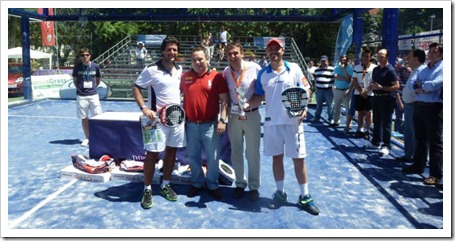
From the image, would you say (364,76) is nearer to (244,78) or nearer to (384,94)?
(384,94)

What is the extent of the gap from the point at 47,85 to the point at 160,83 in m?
13.6

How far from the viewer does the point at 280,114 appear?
4285 mm

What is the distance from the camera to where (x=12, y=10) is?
40.0 feet

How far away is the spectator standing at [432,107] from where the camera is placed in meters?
5.11

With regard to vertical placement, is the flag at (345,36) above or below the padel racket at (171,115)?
above

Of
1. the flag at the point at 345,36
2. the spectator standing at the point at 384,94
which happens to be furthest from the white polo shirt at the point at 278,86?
the flag at the point at 345,36

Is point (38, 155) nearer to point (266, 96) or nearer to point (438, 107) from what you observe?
point (266, 96)

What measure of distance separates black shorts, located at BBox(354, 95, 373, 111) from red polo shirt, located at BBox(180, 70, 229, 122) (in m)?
4.52

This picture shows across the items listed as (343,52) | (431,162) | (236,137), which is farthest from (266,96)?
(343,52)

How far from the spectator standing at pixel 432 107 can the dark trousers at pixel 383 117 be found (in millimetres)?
1373

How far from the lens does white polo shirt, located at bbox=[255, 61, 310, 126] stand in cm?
426

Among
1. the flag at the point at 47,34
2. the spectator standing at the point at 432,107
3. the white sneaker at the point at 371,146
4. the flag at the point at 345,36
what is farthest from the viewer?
the flag at the point at 47,34

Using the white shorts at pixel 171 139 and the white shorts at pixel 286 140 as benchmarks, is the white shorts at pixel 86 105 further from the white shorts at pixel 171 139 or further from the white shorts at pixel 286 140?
the white shorts at pixel 286 140

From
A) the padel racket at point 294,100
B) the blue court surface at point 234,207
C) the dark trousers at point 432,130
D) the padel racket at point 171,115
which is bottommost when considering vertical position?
the blue court surface at point 234,207
